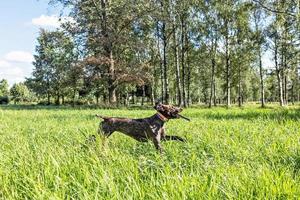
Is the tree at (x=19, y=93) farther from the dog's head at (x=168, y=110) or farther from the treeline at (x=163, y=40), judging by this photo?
the dog's head at (x=168, y=110)

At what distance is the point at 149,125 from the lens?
19.1ft

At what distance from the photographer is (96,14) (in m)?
42.1

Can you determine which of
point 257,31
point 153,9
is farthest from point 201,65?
point 153,9

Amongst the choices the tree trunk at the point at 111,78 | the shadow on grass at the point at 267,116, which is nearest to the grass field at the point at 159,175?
the shadow on grass at the point at 267,116

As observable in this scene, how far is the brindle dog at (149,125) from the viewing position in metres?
5.72

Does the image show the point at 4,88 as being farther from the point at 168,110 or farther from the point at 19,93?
the point at 168,110

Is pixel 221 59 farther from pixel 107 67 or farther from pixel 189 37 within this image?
pixel 107 67

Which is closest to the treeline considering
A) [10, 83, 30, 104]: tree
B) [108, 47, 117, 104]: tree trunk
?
[108, 47, 117, 104]: tree trunk

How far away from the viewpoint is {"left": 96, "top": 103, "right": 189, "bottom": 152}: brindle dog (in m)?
5.72

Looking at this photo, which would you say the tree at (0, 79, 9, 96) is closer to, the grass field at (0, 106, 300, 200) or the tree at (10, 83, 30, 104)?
the tree at (10, 83, 30, 104)

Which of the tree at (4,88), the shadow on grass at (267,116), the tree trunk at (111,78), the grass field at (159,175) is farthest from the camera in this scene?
the tree at (4,88)

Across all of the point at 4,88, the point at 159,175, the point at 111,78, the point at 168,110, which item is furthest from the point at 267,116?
the point at 4,88

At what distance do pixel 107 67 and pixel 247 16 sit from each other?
2385 cm

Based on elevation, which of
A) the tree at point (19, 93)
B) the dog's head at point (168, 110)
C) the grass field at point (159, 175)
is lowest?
the grass field at point (159, 175)
